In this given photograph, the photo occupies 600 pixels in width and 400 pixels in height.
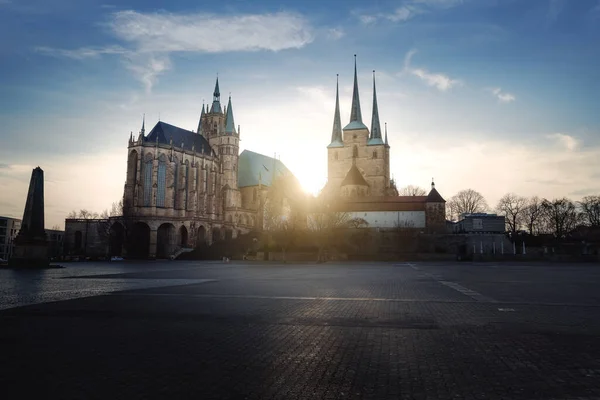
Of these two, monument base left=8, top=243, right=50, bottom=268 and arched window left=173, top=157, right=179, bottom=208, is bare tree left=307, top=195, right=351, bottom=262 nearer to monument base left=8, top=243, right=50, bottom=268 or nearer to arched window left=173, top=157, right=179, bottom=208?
arched window left=173, top=157, right=179, bottom=208

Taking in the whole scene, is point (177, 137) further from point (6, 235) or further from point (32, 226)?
point (6, 235)

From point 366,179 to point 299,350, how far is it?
104059 millimetres

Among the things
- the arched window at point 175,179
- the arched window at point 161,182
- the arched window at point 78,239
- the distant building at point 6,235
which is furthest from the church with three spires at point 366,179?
the distant building at point 6,235

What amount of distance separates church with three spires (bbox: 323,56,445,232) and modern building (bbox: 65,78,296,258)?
1898 centimetres

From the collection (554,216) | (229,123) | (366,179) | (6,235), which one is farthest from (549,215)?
(6,235)

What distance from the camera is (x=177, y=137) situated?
94188 millimetres

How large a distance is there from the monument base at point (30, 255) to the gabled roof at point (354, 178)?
2979 inches

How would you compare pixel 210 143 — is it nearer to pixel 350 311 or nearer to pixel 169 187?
pixel 169 187

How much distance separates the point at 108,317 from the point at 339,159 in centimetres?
10337

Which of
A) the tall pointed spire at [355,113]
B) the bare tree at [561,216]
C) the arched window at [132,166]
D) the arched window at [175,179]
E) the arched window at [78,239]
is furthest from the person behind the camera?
the tall pointed spire at [355,113]

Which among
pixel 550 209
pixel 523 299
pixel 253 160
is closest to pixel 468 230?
pixel 550 209

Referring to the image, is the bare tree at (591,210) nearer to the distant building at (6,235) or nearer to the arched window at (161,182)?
the arched window at (161,182)

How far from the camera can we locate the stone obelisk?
30.7 m

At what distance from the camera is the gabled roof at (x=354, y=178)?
10338 centimetres
